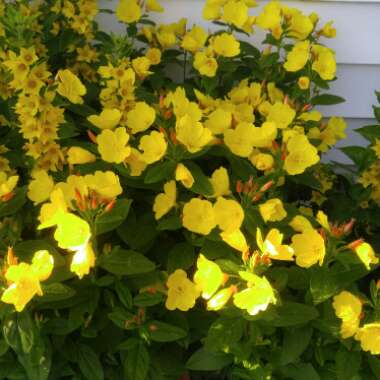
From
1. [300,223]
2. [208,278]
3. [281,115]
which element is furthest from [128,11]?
[208,278]

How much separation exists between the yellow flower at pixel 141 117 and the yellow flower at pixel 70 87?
20cm

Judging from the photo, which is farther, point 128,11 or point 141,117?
point 128,11

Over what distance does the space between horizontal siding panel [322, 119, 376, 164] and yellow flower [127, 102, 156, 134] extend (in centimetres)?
111

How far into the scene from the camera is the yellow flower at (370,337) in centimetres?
135

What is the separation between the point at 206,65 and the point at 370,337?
41.3 inches

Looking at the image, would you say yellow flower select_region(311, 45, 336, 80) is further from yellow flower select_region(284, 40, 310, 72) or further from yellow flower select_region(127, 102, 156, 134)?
yellow flower select_region(127, 102, 156, 134)

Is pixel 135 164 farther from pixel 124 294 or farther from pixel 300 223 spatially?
pixel 300 223

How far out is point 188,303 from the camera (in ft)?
4.72

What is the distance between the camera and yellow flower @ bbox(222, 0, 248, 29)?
2.12m

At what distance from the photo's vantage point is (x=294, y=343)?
1.44 meters

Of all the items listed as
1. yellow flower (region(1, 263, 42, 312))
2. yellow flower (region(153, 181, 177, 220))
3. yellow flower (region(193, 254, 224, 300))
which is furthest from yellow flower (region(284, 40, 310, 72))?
yellow flower (region(1, 263, 42, 312))

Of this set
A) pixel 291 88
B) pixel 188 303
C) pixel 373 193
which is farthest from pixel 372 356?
pixel 291 88

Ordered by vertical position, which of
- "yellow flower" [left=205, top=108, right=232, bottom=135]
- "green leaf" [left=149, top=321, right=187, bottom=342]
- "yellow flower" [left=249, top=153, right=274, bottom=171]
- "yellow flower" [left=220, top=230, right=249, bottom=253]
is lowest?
"green leaf" [left=149, top=321, right=187, bottom=342]

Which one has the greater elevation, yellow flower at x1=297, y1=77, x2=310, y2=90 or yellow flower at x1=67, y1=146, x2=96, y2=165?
yellow flower at x1=297, y1=77, x2=310, y2=90
